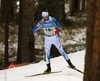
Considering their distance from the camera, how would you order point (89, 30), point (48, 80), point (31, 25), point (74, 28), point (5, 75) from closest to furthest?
1. point (89, 30)
2. point (48, 80)
3. point (5, 75)
4. point (31, 25)
5. point (74, 28)

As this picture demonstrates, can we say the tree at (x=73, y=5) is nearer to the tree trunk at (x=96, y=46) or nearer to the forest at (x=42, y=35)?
the forest at (x=42, y=35)

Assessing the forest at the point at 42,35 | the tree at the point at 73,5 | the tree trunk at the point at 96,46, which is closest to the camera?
the tree trunk at the point at 96,46

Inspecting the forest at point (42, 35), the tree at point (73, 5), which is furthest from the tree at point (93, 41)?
the tree at point (73, 5)

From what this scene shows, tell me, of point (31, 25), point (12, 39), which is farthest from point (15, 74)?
point (12, 39)

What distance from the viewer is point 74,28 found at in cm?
2177

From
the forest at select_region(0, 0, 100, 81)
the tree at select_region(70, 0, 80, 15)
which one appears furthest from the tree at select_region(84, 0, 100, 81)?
the tree at select_region(70, 0, 80, 15)

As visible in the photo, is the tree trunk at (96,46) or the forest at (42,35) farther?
the forest at (42,35)

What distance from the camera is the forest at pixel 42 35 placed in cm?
406

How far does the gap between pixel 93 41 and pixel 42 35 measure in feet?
29.2

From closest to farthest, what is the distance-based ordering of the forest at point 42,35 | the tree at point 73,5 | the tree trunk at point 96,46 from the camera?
the tree trunk at point 96,46
the forest at point 42,35
the tree at point 73,5

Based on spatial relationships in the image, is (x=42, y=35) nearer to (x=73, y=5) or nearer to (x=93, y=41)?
(x=93, y=41)

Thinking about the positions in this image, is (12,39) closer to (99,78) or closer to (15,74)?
(15,74)

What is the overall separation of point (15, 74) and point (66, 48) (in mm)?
9436

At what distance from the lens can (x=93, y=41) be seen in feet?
13.1
